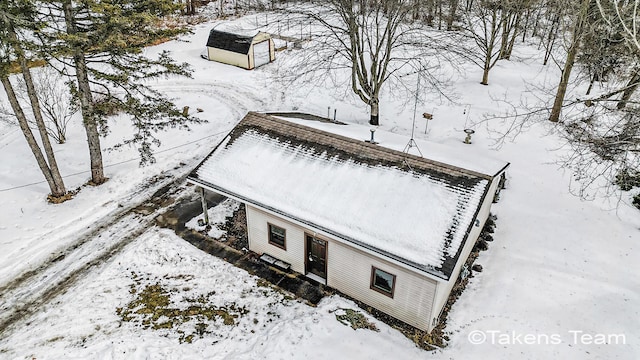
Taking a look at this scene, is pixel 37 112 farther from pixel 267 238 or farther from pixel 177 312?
pixel 267 238

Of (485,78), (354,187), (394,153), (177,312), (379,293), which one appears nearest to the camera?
(379,293)

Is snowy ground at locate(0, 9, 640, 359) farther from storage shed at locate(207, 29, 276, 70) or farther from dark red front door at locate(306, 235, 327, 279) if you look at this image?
storage shed at locate(207, 29, 276, 70)

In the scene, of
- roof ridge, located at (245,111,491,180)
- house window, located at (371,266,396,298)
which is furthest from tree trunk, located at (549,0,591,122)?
house window, located at (371,266,396,298)

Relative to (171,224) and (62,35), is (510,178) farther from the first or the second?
(62,35)

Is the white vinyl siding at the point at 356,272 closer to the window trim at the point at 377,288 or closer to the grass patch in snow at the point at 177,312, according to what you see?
the window trim at the point at 377,288

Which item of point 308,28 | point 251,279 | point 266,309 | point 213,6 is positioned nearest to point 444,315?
point 266,309

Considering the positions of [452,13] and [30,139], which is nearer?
[30,139]

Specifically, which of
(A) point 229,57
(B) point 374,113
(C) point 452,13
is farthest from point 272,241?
(C) point 452,13
